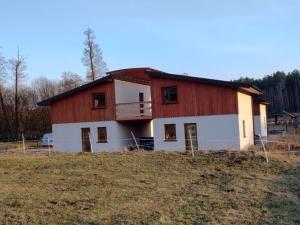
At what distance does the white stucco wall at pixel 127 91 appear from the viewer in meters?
31.1

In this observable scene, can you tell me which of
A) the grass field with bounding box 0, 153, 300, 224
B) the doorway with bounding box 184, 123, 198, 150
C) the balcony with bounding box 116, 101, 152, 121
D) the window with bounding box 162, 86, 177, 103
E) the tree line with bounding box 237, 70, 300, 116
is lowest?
the grass field with bounding box 0, 153, 300, 224

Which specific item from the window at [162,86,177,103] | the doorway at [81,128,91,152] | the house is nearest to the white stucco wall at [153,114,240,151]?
the house

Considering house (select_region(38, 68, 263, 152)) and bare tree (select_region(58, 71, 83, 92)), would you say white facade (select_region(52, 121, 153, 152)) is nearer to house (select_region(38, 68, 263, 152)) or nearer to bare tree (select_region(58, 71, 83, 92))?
house (select_region(38, 68, 263, 152))

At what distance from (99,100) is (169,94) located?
220 inches

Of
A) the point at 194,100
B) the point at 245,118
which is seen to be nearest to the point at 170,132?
the point at 194,100

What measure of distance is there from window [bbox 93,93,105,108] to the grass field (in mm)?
12760

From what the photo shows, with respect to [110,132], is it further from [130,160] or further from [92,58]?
[92,58]

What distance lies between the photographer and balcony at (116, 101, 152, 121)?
3031cm

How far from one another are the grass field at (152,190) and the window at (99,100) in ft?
41.9

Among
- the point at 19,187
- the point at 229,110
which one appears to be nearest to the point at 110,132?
the point at 229,110

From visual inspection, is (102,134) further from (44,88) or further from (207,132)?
(44,88)

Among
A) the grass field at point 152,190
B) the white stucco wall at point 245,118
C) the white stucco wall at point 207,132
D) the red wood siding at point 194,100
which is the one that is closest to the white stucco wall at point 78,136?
the white stucco wall at point 207,132

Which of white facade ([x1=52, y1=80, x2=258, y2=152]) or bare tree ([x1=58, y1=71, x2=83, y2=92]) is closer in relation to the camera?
white facade ([x1=52, y1=80, x2=258, y2=152])

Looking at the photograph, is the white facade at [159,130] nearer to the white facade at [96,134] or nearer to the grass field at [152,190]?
the white facade at [96,134]
